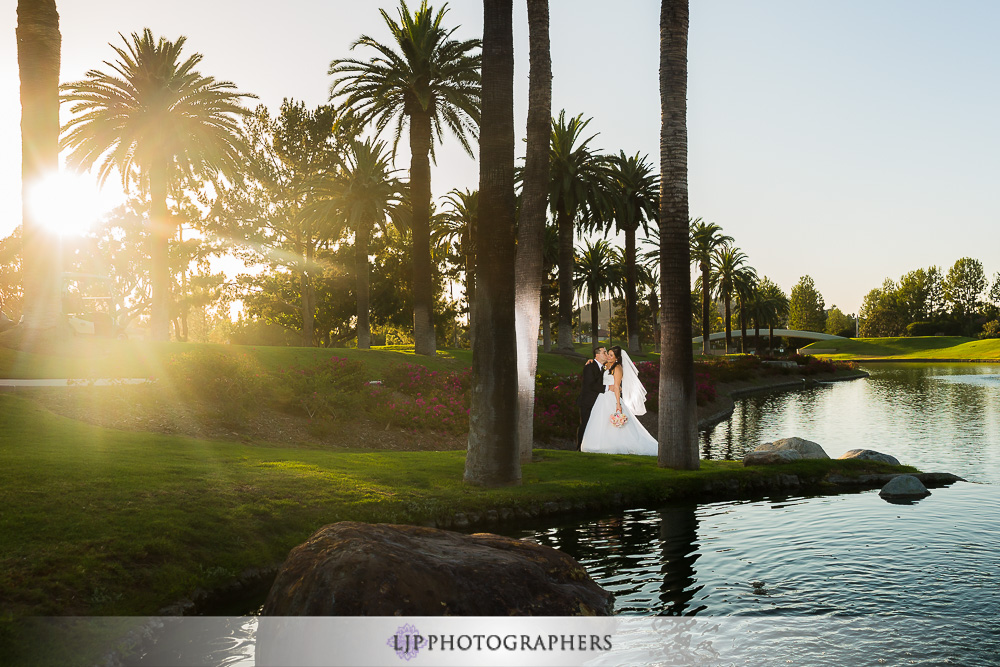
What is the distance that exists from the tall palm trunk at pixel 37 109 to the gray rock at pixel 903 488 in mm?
22935

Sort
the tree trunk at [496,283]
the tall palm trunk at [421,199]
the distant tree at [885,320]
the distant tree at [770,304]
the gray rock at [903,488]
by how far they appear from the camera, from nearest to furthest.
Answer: the tree trunk at [496,283]
the gray rock at [903,488]
the tall palm trunk at [421,199]
the distant tree at [770,304]
the distant tree at [885,320]

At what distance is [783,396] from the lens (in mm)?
46062

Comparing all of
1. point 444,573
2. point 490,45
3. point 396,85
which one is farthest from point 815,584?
point 396,85

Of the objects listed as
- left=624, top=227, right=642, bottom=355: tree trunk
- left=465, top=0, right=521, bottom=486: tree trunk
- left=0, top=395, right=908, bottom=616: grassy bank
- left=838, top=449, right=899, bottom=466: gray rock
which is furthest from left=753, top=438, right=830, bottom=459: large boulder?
left=624, top=227, right=642, bottom=355: tree trunk

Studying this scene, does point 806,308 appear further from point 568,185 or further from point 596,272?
point 568,185

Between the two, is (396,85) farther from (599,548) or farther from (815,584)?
(815,584)

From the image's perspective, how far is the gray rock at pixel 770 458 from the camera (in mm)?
16812

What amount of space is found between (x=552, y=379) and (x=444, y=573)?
21.4 meters

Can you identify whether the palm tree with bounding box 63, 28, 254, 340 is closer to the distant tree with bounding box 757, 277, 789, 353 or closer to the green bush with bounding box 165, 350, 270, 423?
the green bush with bounding box 165, 350, 270, 423

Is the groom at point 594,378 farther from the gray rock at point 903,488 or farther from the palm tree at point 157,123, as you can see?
the palm tree at point 157,123

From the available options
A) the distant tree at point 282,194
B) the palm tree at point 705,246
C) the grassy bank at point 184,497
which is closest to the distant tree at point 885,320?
the palm tree at point 705,246

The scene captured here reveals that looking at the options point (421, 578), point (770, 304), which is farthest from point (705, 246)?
point (421, 578)

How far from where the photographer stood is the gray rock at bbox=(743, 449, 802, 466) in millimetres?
16812

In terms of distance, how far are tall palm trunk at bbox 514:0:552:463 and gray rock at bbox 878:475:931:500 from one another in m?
7.57
